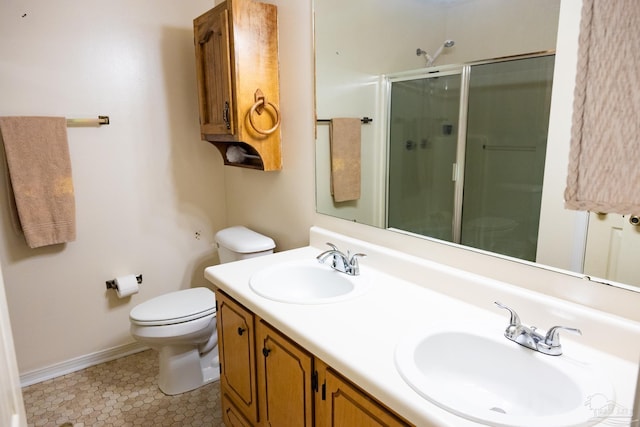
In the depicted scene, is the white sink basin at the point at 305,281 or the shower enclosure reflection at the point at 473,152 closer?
the shower enclosure reflection at the point at 473,152

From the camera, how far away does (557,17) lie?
42.9 inches

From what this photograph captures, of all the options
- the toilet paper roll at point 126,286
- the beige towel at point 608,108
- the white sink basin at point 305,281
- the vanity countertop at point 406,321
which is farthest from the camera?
the toilet paper roll at point 126,286

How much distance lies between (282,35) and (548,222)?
1521 millimetres

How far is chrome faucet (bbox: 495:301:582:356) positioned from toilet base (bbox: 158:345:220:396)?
65.3 inches

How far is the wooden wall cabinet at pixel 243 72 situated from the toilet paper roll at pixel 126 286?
1001 millimetres

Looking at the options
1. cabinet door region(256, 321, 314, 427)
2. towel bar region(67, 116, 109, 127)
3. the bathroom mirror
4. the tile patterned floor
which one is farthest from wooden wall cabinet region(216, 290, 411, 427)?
towel bar region(67, 116, 109, 127)

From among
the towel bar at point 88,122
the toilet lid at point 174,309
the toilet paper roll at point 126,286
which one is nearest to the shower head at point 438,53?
the toilet lid at point 174,309

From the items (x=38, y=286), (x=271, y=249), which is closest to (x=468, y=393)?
(x=271, y=249)

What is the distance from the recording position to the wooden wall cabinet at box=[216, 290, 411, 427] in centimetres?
102

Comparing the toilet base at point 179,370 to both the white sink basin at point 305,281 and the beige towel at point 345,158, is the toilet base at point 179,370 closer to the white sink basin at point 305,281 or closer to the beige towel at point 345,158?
the white sink basin at point 305,281

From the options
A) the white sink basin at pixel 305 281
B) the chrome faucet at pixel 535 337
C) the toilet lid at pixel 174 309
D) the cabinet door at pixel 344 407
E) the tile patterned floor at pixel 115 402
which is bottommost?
the tile patterned floor at pixel 115 402

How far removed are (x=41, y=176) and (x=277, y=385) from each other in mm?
1634

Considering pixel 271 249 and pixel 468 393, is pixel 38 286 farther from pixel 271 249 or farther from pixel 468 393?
pixel 468 393

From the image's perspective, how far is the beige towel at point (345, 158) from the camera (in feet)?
5.97
